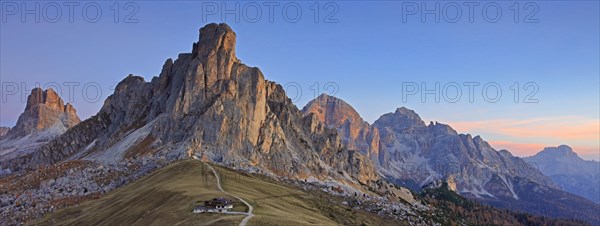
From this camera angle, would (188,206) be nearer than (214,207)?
No

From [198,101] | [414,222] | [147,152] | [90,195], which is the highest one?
[198,101]

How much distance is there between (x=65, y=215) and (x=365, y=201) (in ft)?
326

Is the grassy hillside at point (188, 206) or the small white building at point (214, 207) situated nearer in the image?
the grassy hillside at point (188, 206)

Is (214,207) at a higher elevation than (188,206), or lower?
higher

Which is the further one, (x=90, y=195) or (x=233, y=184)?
(x=90, y=195)

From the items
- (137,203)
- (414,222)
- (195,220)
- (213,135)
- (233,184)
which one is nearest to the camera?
(195,220)

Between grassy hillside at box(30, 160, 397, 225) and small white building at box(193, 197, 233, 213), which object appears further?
small white building at box(193, 197, 233, 213)

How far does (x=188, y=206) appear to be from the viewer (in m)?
83.0

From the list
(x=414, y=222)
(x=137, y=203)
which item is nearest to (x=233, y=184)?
(x=137, y=203)

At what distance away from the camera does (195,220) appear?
71438 mm

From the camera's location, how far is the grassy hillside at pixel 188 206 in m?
76.3

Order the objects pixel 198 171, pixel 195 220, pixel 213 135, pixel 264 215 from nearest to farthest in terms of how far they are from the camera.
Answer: pixel 195 220, pixel 264 215, pixel 198 171, pixel 213 135

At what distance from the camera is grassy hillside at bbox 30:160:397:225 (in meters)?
76.3

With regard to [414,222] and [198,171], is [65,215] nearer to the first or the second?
[198,171]
